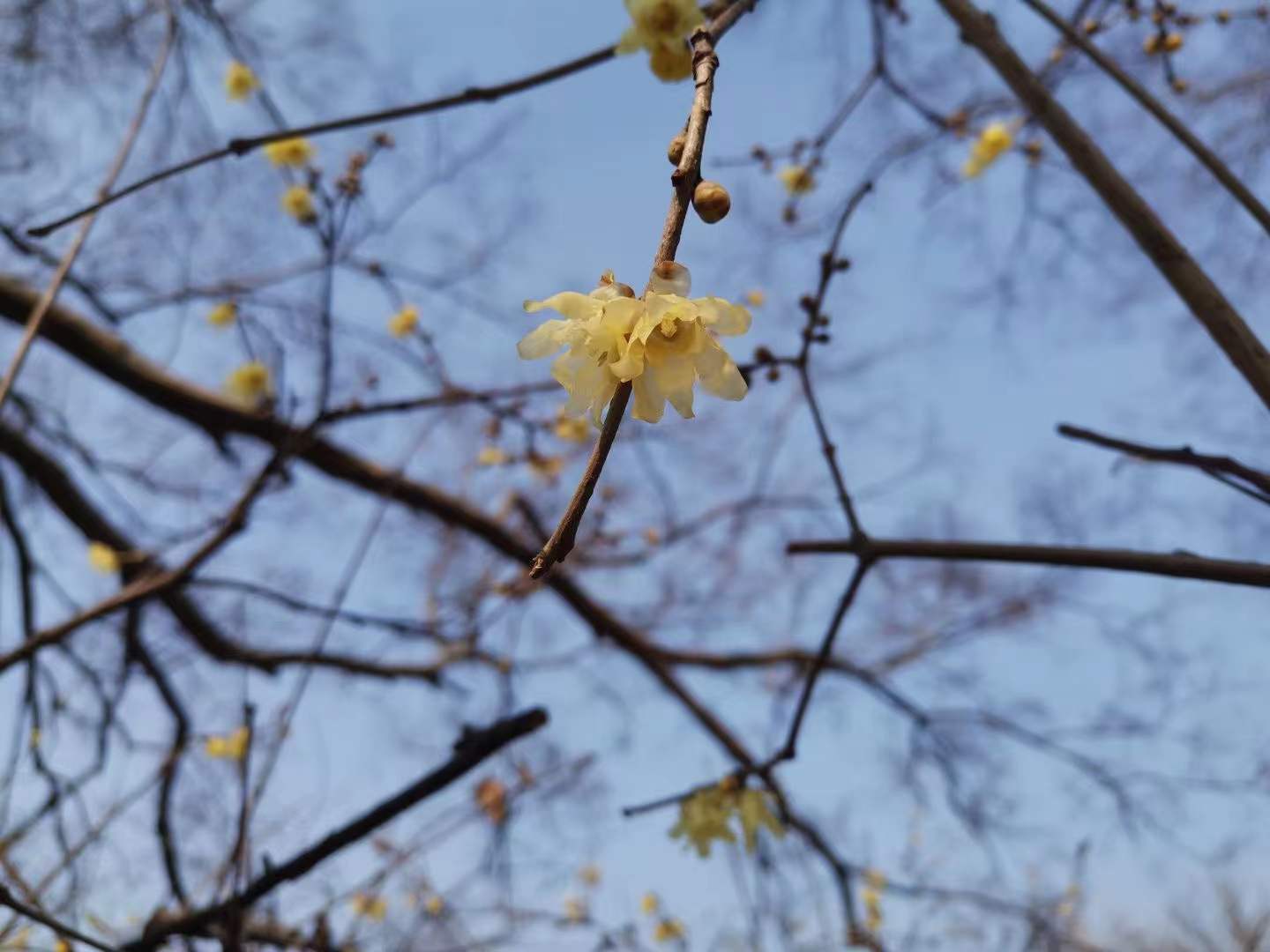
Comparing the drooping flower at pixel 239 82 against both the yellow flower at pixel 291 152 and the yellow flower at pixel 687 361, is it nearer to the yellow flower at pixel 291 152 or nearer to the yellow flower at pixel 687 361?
the yellow flower at pixel 291 152

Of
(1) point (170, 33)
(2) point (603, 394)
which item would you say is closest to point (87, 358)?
(1) point (170, 33)

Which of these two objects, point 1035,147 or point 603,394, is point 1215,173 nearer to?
point 603,394

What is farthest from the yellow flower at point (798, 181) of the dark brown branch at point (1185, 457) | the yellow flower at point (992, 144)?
the dark brown branch at point (1185, 457)

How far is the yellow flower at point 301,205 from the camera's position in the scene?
2.36 metres

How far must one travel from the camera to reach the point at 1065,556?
37.7 inches

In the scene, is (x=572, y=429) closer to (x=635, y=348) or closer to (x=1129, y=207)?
(x=1129, y=207)

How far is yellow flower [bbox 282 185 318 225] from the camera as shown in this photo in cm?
236

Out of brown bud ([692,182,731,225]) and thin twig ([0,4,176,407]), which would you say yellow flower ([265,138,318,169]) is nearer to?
thin twig ([0,4,176,407])

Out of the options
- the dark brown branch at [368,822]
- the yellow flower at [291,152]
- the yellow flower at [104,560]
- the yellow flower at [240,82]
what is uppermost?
the yellow flower at [240,82]

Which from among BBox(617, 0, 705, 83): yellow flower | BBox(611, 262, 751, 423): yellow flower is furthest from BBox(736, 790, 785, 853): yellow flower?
BBox(617, 0, 705, 83): yellow flower

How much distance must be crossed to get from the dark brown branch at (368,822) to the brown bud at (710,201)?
726mm

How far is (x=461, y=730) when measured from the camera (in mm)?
1195

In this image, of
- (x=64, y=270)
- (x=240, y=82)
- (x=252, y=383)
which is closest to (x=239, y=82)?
(x=240, y=82)

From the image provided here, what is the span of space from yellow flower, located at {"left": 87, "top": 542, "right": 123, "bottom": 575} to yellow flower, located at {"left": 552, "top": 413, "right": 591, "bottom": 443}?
1663 millimetres
